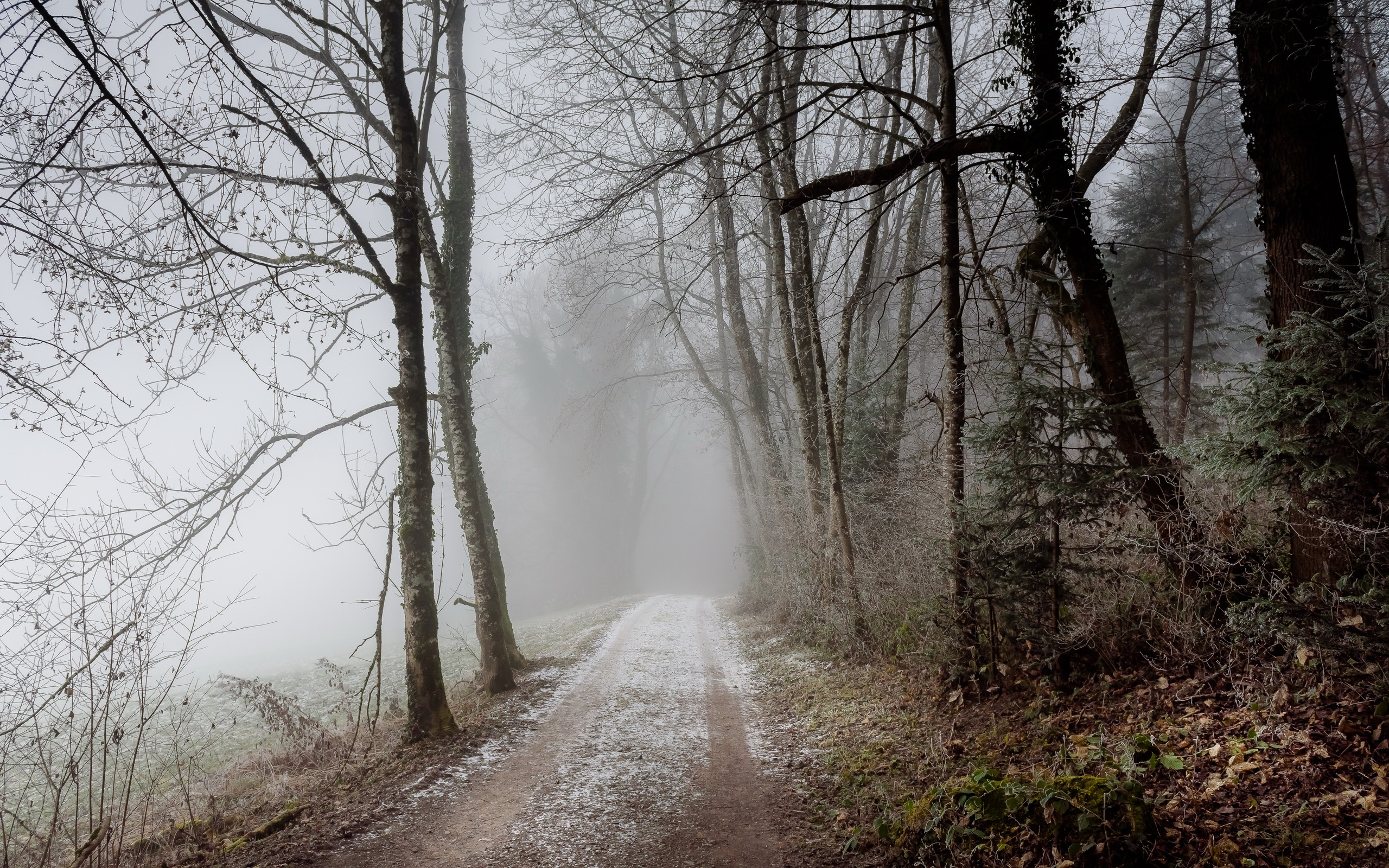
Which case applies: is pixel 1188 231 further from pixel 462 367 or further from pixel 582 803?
pixel 582 803

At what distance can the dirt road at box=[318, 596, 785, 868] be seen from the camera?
4.20 meters

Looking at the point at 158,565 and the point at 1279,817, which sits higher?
the point at 158,565

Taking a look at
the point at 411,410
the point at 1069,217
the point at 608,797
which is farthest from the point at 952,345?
the point at 411,410

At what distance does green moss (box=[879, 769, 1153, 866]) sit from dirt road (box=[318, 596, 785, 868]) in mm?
1078

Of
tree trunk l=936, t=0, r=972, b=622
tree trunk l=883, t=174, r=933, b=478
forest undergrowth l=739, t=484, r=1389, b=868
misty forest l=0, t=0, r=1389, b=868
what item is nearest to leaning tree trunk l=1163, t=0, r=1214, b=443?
misty forest l=0, t=0, r=1389, b=868

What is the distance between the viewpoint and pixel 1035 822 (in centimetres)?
317

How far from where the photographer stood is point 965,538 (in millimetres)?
5766

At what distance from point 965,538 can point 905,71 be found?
39.8ft

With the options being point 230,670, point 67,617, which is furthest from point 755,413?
point 230,670

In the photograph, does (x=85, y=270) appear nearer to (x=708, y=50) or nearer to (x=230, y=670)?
(x=708, y=50)

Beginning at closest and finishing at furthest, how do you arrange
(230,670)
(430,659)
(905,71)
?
(430,659)
(905,71)
(230,670)

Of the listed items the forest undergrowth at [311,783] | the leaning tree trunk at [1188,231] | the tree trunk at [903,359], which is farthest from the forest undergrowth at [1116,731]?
the leaning tree trunk at [1188,231]

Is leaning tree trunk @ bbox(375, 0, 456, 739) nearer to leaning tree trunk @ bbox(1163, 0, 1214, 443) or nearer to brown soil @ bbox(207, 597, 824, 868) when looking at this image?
brown soil @ bbox(207, 597, 824, 868)

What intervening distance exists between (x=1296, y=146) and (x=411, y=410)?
819 centimetres
